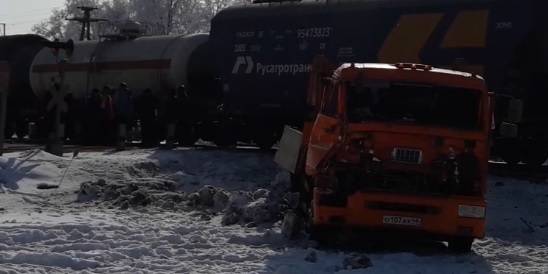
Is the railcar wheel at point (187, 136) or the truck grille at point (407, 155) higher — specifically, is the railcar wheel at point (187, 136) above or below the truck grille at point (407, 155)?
below

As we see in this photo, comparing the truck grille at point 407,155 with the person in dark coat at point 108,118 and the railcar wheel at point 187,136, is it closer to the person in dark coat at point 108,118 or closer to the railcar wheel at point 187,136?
the person in dark coat at point 108,118

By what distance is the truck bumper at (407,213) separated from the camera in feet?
32.8

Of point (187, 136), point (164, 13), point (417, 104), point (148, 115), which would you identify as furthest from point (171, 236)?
point (164, 13)

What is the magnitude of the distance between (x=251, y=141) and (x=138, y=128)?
3.29 meters

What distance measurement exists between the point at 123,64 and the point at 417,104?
16.7 meters

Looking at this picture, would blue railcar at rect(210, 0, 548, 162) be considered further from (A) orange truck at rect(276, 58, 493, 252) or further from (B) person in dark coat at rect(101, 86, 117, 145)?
(A) orange truck at rect(276, 58, 493, 252)

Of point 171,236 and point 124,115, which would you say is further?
point 124,115

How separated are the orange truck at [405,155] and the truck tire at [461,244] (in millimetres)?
12

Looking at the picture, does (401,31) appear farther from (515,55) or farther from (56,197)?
(56,197)

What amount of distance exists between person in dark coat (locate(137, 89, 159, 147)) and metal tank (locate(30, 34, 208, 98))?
109 cm

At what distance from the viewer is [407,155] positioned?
1019 centimetres

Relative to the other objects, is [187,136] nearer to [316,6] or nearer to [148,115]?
[148,115]

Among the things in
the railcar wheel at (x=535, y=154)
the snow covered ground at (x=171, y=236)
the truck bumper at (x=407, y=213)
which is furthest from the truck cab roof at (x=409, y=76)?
the railcar wheel at (x=535, y=154)

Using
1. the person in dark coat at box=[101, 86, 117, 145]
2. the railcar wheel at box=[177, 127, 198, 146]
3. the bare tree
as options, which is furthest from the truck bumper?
the bare tree
